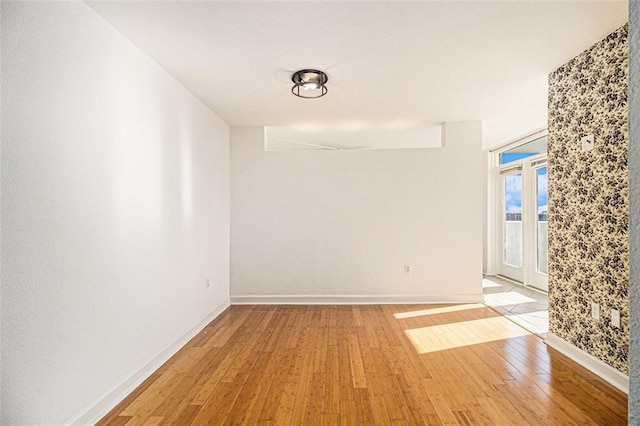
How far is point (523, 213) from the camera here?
5.95 meters

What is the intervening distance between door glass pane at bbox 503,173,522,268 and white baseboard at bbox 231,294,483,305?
1916mm

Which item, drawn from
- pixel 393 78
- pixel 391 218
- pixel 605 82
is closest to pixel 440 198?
pixel 391 218

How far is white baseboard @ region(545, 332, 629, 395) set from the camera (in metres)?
2.45

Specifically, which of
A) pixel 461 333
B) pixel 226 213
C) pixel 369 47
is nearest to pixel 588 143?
pixel 369 47

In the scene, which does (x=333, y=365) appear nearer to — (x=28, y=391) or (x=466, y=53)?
(x=28, y=391)

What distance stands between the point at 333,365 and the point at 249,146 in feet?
10.7

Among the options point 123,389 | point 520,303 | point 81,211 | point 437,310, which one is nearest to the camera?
point 81,211

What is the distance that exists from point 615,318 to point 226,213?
164 inches

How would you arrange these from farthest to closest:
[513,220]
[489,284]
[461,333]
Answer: [513,220] → [489,284] → [461,333]

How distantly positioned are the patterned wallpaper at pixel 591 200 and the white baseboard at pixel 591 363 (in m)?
0.04

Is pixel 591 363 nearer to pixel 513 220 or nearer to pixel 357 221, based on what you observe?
pixel 357 221

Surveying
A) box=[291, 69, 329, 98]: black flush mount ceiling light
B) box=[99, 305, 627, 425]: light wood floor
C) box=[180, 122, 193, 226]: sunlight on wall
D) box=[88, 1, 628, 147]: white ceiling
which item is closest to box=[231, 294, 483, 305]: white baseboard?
box=[99, 305, 627, 425]: light wood floor

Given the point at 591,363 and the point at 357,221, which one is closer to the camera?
the point at 591,363

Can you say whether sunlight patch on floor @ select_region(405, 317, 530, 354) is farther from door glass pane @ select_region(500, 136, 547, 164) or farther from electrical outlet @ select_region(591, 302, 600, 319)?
door glass pane @ select_region(500, 136, 547, 164)
